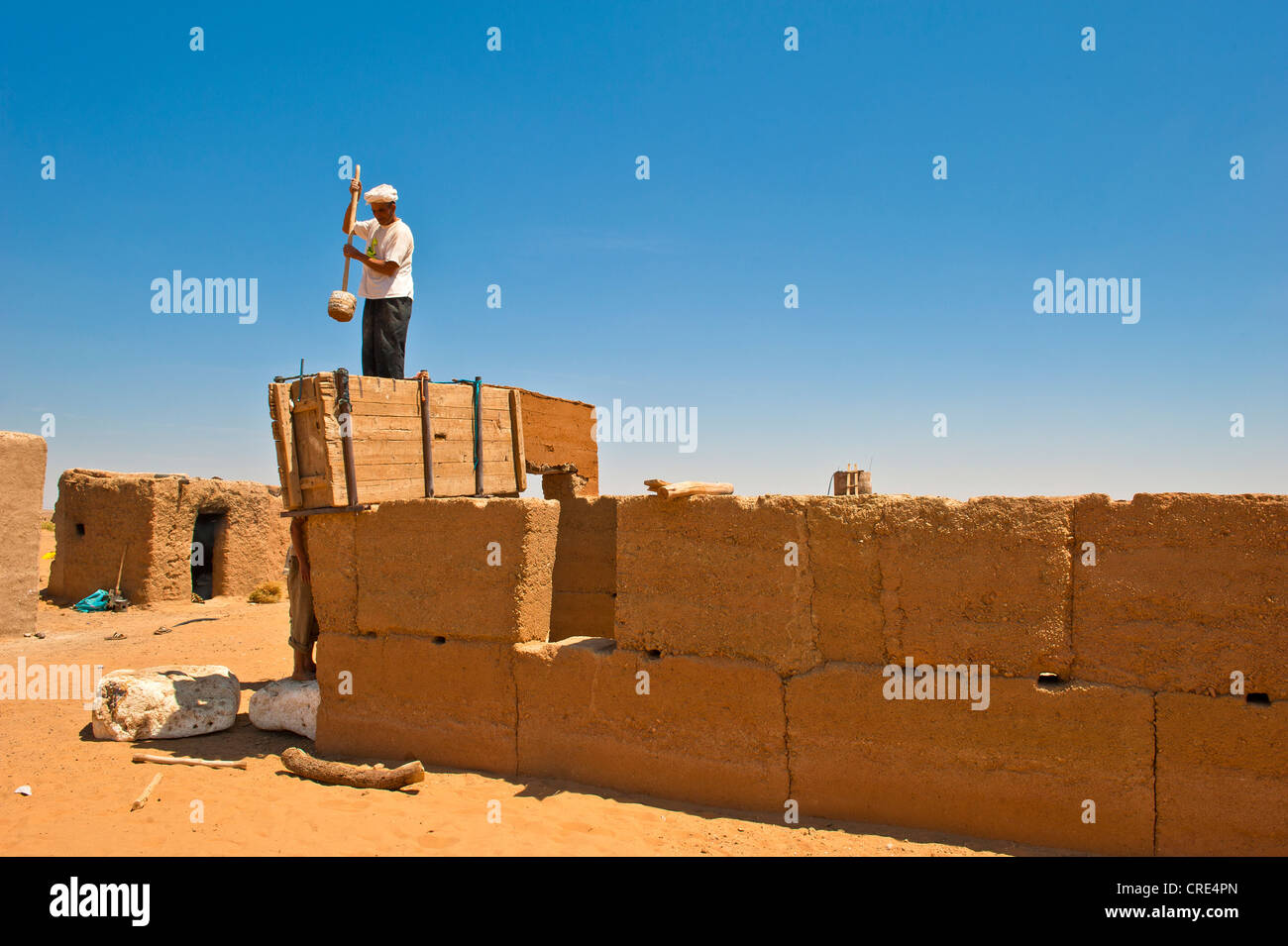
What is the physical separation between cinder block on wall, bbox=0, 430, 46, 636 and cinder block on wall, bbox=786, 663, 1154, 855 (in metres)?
9.76

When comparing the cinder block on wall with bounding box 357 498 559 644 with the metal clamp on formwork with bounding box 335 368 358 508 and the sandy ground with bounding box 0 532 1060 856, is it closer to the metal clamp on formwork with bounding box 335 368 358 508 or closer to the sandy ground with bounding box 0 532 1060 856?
the metal clamp on formwork with bounding box 335 368 358 508

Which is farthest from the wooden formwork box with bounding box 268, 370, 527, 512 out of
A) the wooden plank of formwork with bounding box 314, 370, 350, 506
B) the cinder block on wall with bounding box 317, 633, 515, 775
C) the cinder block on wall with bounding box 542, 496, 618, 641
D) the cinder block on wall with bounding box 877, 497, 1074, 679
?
the cinder block on wall with bounding box 877, 497, 1074, 679

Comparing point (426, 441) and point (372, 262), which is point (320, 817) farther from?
point (372, 262)

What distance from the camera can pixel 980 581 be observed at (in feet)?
13.5

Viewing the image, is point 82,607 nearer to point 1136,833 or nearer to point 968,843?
point 968,843

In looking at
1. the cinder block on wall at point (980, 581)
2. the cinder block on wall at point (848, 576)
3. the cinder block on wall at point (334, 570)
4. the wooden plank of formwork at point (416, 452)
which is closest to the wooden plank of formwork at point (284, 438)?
the cinder block on wall at point (334, 570)

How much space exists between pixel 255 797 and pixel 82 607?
8.64 metres

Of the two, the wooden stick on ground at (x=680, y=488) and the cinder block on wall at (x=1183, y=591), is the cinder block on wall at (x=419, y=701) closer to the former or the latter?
the wooden stick on ground at (x=680, y=488)

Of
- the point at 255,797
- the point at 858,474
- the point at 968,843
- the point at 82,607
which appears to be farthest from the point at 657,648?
the point at 82,607

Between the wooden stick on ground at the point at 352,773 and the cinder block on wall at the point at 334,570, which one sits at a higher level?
the cinder block on wall at the point at 334,570

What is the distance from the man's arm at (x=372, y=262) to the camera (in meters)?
6.16

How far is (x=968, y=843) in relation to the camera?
410 centimetres

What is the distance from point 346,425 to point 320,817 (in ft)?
8.06

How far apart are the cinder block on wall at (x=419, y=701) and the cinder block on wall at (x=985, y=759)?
6.34ft
